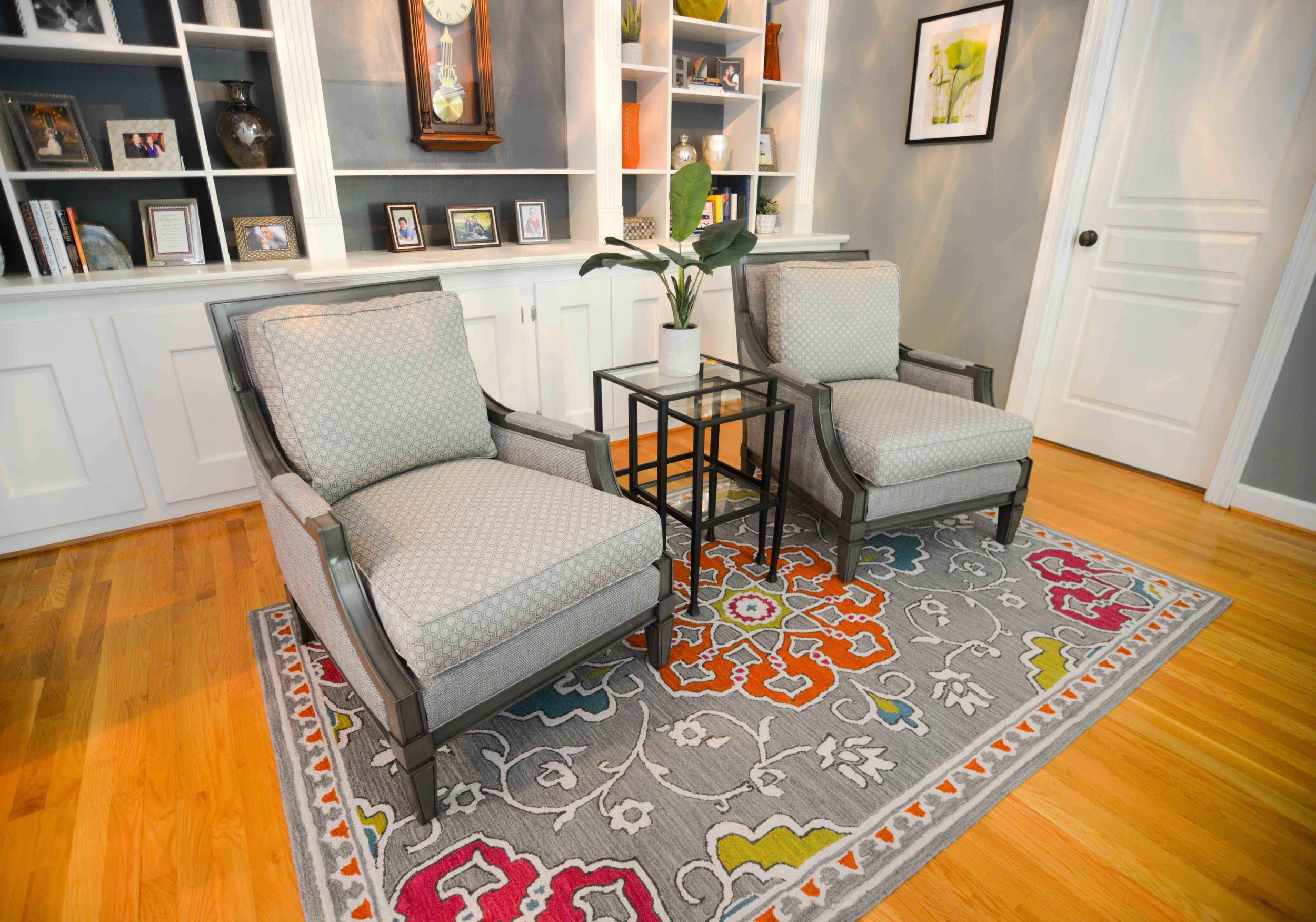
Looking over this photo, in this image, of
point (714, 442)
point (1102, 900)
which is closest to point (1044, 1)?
point (714, 442)

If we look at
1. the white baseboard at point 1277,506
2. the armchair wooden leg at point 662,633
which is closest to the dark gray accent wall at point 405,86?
the armchair wooden leg at point 662,633

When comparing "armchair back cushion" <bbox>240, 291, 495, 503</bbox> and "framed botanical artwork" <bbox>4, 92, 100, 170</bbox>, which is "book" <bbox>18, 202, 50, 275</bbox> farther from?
"armchair back cushion" <bbox>240, 291, 495, 503</bbox>

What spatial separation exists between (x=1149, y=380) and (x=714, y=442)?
6.77ft

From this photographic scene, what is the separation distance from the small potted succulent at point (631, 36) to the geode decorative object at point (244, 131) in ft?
5.06

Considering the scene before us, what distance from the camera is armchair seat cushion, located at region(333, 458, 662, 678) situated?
Answer: 4.12 feet

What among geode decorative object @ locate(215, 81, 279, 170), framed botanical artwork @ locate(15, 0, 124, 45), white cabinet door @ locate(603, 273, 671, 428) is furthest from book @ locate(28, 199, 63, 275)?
white cabinet door @ locate(603, 273, 671, 428)

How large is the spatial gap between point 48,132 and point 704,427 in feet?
7.79

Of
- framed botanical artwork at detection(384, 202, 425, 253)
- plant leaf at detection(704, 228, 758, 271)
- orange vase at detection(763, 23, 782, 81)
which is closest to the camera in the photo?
plant leaf at detection(704, 228, 758, 271)

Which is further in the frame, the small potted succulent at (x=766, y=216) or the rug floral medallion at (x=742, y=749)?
the small potted succulent at (x=766, y=216)

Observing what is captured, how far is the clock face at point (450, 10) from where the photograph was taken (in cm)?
273

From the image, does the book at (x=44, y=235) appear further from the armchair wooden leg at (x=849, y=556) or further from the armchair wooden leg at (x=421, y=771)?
the armchair wooden leg at (x=849, y=556)

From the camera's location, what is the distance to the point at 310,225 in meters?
2.60

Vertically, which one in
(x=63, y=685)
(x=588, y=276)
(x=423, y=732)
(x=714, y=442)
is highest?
(x=588, y=276)

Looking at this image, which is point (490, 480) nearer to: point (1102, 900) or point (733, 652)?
point (733, 652)
